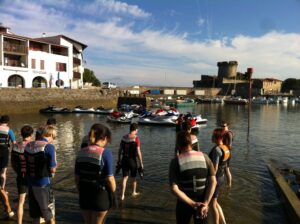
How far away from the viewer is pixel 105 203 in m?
4.99

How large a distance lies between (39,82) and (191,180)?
185ft

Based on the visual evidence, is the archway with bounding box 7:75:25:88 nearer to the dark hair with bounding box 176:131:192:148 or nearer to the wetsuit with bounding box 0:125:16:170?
the wetsuit with bounding box 0:125:16:170

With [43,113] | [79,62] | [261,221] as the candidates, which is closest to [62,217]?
[261,221]

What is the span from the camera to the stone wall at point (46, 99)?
43750 mm

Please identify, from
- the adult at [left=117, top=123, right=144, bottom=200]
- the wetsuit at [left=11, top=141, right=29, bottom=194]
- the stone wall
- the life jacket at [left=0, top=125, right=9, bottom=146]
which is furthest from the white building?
the wetsuit at [left=11, top=141, right=29, bottom=194]

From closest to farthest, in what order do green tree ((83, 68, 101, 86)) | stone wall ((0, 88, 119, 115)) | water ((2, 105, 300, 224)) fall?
water ((2, 105, 300, 224)), stone wall ((0, 88, 119, 115)), green tree ((83, 68, 101, 86))

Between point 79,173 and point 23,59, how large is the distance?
52.9 meters

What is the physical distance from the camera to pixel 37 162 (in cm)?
586

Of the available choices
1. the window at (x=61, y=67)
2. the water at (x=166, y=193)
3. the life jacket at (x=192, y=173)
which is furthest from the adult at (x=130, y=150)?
the window at (x=61, y=67)

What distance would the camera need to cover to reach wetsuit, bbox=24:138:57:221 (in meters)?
5.88

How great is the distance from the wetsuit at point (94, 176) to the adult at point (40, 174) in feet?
3.70

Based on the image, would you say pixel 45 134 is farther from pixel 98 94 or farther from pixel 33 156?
pixel 98 94

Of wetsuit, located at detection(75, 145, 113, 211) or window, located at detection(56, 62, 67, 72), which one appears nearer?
wetsuit, located at detection(75, 145, 113, 211)

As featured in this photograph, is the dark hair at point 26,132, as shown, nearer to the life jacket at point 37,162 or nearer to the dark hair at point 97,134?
the life jacket at point 37,162
